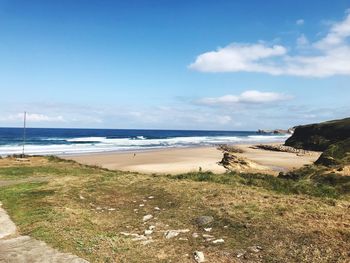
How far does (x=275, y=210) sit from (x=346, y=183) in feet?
27.7

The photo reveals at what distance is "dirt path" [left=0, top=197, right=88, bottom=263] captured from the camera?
9766mm

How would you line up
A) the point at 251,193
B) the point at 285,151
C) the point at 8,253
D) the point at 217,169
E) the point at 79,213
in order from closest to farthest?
the point at 8,253 → the point at 79,213 → the point at 251,193 → the point at 217,169 → the point at 285,151

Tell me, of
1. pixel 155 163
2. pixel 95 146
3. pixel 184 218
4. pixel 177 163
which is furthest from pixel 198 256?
pixel 95 146

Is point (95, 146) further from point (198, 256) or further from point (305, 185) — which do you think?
point (198, 256)

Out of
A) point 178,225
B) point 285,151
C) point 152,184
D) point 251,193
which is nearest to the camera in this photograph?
point 178,225

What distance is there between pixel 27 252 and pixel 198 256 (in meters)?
4.59

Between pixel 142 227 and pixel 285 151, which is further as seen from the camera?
pixel 285 151

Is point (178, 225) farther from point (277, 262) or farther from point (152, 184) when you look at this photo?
point (152, 184)

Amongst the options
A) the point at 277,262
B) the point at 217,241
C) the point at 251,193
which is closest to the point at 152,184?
the point at 251,193

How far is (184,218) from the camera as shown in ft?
44.1

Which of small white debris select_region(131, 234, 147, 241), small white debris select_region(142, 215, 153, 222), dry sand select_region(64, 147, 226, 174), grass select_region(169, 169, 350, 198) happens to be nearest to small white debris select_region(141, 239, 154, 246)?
small white debris select_region(131, 234, 147, 241)

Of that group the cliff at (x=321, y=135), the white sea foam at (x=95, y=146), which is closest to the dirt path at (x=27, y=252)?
the white sea foam at (x=95, y=146)

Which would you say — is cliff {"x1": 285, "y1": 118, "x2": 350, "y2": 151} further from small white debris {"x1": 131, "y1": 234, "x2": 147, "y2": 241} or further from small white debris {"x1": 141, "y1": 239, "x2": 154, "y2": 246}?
small white debris {"x1": 141, "y1": 239, "x2": 154, "y2": 246}

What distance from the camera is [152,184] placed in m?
19.8
